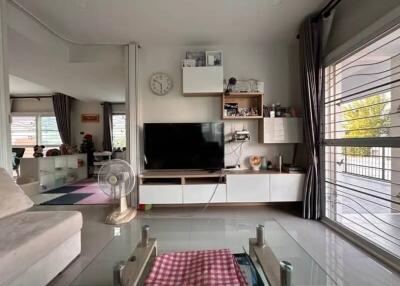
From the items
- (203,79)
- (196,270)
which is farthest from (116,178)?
(196,270)

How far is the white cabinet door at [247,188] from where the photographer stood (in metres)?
3.20

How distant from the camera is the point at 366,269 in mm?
1869

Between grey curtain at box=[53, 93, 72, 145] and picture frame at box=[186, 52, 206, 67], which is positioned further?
grey curtain at box=[53, 93, 72, 145]

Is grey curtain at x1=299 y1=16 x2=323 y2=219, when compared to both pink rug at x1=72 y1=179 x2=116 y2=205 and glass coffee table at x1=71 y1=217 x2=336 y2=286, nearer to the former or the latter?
glass coffee table at x1=71 y1=217 x2=336 y2=286

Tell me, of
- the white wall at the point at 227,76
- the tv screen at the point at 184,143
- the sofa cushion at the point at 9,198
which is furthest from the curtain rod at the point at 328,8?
the sofa cushion at the point at 9,198

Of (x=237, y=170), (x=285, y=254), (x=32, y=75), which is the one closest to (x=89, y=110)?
(x=32, y=75)

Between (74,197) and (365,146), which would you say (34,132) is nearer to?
(74,197)

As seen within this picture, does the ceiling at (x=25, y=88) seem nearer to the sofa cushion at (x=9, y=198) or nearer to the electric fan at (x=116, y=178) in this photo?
the electric fan at (x=116, y=178)

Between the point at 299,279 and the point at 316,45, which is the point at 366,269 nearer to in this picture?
the point at 299,279

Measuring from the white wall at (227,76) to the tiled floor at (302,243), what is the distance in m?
0.92

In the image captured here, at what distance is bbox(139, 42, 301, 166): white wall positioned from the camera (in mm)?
3607

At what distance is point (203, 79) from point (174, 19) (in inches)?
32.9

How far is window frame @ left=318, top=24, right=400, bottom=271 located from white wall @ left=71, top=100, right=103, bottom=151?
20.3 ft

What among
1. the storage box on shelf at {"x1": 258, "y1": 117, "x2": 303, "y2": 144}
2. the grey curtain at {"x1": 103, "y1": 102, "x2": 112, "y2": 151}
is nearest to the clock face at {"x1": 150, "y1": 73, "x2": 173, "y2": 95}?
the storage box on shelf at {"x1": 258, "y1": 117, "x2": 303, "y2": 144}
